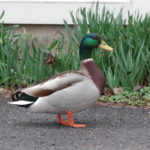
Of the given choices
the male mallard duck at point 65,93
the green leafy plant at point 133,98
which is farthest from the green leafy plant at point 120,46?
the male mallard duck at point 65,93

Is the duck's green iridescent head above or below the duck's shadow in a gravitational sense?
above


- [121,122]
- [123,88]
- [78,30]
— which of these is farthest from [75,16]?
[121,122]

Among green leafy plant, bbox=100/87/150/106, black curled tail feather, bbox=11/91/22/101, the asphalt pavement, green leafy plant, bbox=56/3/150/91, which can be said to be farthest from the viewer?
green leafy plant, bbox=56/3/150/91

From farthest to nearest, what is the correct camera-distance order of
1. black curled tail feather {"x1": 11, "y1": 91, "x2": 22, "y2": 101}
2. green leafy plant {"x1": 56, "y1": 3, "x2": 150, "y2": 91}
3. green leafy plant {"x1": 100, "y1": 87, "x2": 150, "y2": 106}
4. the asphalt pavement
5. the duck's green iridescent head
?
1. green leafy plant {"x1": 56, "y1": 3, "x2": 150, "y2": 91}
2. green leafy plant {"x1": 100, "y1": 87, "x2": 150, "y2": 106}
3. the duck's green iridescent head
4. black curled tail feather {"x1": 11, "y1": 91, "x2": 22, "y2": 101}
5. the asphalt pavement

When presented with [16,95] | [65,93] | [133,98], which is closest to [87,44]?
[65,93]

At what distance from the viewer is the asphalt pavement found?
614 cm

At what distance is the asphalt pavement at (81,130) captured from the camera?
242 inches

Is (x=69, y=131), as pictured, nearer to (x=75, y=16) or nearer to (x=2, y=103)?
(x=2, y=103)

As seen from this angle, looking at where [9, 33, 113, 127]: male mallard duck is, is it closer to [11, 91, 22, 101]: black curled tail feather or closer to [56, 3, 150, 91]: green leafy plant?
[11, 91, 22, 101]: black curled tail feather

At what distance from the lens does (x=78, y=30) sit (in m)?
8.69

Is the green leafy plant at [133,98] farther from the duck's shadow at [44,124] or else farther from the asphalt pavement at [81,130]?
the duck's shadow at [44,124]

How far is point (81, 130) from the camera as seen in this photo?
6.77 metres

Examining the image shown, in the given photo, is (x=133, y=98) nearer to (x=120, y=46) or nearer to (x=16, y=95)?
(x=120, y=46)

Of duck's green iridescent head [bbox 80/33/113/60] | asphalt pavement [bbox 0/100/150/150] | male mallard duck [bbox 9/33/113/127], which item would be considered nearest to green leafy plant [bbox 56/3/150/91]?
asphalt pavement [bbox 0/100/150/150]
